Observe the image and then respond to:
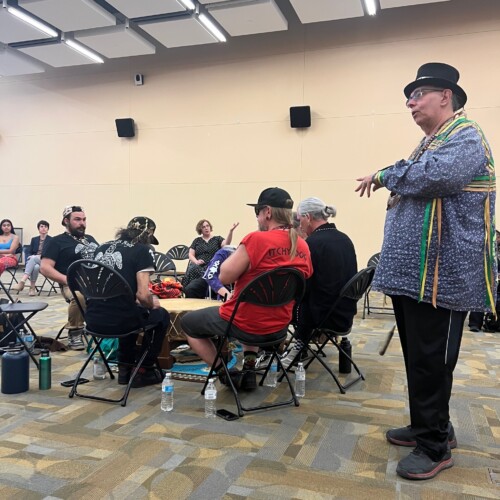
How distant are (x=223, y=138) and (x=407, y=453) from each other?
26.6 feet

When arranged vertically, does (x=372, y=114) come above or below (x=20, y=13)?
below

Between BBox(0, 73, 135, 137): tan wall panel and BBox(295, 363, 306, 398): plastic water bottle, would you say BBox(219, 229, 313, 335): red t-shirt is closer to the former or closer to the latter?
BBox(295, 363, 306, 398): plastic water bottle

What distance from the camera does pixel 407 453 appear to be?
2.13m

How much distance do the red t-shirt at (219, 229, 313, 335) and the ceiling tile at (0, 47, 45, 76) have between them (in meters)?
9.22

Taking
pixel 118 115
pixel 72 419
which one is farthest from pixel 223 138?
pixel 72 419

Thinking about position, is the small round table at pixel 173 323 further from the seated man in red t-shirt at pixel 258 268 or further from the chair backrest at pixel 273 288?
the chair backrest at pixel 273 288

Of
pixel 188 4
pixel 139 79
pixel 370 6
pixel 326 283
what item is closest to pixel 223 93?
pixel 139 79

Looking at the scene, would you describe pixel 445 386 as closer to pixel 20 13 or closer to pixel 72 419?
pixel 72 419

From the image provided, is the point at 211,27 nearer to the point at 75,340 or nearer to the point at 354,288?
the point at 75,340

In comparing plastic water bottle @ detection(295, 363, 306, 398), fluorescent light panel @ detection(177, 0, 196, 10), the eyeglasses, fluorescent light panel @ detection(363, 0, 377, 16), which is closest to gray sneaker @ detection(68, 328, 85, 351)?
plastic water bottle @ detection(295, 363, 306, 398)

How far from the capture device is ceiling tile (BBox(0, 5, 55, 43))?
7.61 metres

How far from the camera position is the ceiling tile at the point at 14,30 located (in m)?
7.61

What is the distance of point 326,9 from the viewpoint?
7266 millimetres

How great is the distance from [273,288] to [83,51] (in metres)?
8.55
